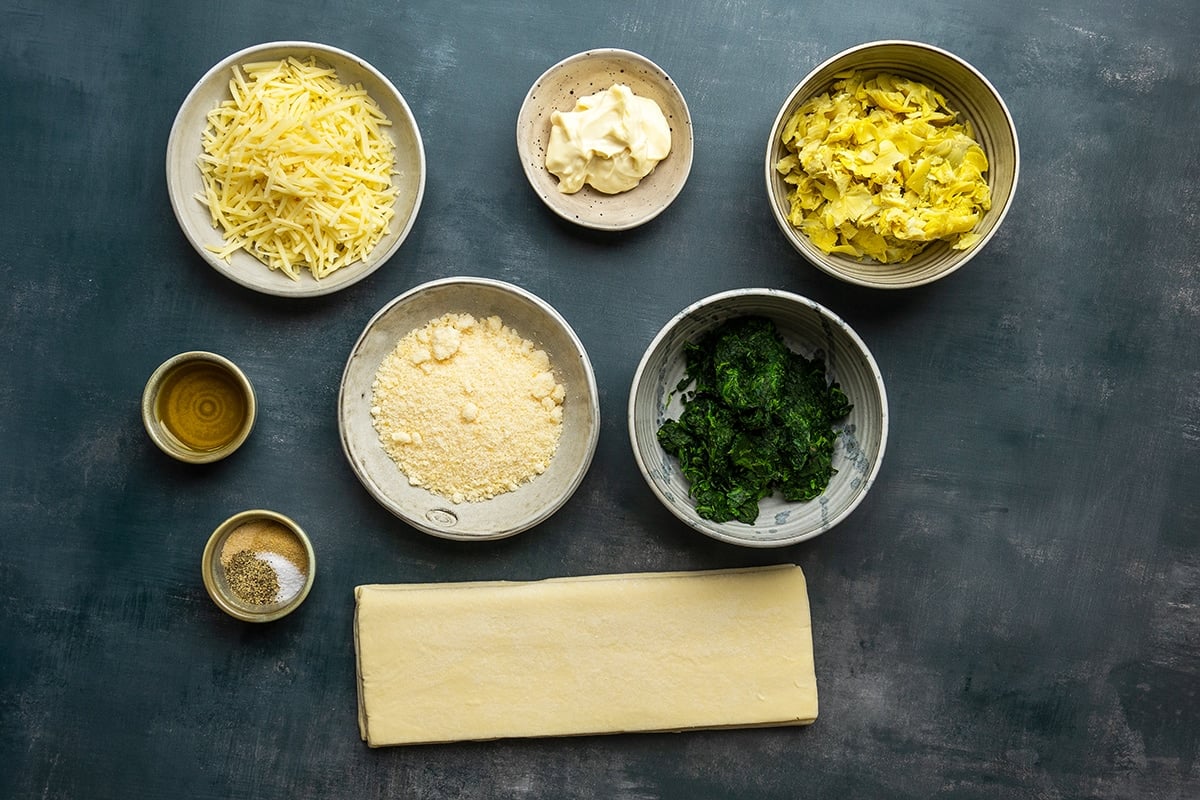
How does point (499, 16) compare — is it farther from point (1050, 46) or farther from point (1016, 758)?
point (1016, 758)

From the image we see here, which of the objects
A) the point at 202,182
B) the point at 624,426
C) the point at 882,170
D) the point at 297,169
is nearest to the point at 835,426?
the point at 624,426

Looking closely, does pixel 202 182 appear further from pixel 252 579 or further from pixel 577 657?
pixel 577 657

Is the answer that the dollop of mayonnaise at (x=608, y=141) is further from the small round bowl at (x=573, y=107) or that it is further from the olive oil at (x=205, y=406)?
the olive oil at (x=205, y=406)

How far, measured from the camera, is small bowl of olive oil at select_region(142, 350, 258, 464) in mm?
2443

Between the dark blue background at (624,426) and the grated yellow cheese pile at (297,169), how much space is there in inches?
7.1

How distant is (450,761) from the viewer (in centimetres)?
261

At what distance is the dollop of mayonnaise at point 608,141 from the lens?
2.48 m

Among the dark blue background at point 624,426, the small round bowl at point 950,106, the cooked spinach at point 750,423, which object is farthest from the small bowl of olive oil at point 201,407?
the small round bowl at point 950,106

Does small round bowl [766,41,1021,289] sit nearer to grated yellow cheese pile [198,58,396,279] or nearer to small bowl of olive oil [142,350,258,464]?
grated yellow cheese pile [198,58,396,279]

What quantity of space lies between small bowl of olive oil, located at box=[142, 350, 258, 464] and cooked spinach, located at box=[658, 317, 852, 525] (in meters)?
1.30

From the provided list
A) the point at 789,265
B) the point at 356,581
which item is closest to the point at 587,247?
the point at 789,265

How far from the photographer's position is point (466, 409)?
8.02 ft

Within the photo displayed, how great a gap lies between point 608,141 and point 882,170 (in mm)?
809

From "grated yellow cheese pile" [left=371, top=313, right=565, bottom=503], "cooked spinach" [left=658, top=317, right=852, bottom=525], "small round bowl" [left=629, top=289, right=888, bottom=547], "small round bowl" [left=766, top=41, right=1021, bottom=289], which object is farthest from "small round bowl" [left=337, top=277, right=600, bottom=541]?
"small round bowl" [left=766, top=41, right=1021, bottom=289]
